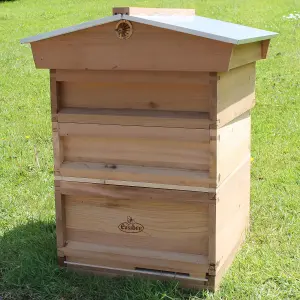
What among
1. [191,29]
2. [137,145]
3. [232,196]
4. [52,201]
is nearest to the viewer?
[191,29]

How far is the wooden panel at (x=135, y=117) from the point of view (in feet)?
10.7

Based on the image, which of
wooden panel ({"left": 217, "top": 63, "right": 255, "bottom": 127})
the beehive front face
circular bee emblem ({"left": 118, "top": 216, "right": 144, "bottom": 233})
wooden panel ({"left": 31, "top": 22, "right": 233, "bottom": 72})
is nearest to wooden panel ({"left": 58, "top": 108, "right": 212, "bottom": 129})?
the beehive front face

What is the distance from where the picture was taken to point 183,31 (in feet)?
9.98

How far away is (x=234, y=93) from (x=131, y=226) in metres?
1.04

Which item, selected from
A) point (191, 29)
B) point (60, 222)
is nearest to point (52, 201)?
point (60, 222)

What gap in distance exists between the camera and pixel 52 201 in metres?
4.96

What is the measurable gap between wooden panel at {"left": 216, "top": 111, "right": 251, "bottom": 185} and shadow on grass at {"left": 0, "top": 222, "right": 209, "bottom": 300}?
754 millimetres

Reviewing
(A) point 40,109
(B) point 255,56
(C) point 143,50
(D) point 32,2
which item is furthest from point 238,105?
(D) point 32,2

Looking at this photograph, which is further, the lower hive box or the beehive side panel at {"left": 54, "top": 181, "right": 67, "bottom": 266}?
the beehive side panel at {"left": 54, "top": 181, "right": 67, "bottom": 266}

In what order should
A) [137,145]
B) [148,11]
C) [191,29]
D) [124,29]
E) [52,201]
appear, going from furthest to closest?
1. [52,201]
2. [148,11]
3. [137,145]
4. [124,29]
5. [191,29]

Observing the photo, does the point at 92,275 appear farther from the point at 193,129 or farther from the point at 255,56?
the point at 255,56

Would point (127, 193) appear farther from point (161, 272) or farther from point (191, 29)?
point (191, 29)

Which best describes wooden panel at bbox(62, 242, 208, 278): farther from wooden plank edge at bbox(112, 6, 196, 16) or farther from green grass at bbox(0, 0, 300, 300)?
wooden plank edge at bbox(112, 6, 196, 16)

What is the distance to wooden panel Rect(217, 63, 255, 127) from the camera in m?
3.28
